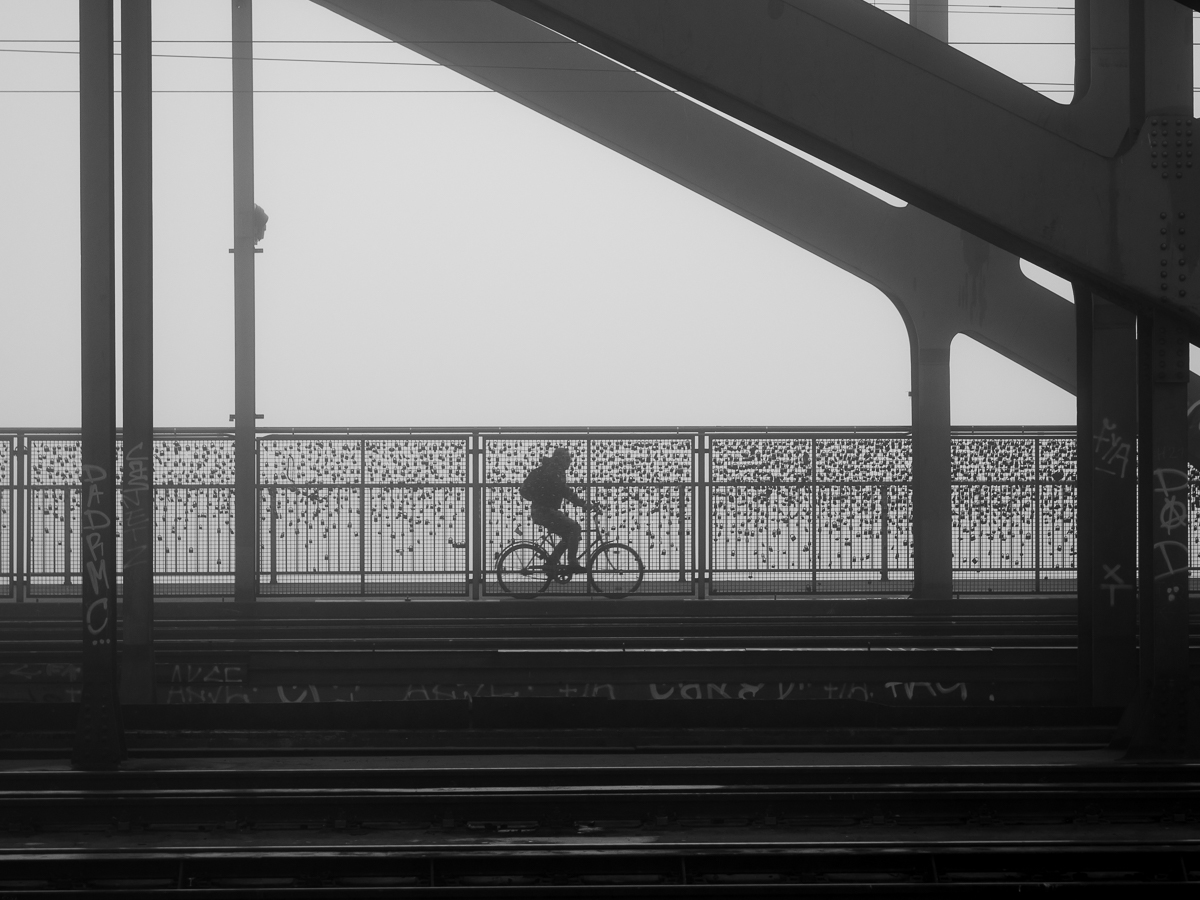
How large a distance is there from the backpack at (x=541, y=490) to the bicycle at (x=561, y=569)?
1.42 feet

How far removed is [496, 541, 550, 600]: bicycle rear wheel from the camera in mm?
14422

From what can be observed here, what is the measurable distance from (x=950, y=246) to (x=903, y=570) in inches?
178

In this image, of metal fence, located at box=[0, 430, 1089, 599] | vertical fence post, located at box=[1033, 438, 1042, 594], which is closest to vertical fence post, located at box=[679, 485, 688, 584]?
metal fence, located at box=[0, 430, 1089, 599]

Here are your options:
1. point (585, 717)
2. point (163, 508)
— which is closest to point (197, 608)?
point (163, 508)

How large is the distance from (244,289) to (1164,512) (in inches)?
428

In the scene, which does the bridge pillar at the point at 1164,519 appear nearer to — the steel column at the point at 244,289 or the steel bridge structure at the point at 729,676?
the steel bridge structure at the point at 729,676

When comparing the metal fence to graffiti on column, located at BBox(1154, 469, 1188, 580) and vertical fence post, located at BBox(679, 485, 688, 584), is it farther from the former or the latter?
graffiti on column, located at BBox(1154, 469, 1188, 580)

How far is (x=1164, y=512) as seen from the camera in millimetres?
7543

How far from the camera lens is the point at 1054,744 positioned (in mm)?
8586

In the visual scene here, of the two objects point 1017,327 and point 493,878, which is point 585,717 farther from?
point 1017,327

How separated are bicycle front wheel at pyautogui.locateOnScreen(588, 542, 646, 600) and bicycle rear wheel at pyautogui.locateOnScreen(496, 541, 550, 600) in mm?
608

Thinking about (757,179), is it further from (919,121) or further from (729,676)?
(919,121)

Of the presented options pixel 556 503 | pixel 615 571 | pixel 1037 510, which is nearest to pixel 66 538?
pixel 556 503

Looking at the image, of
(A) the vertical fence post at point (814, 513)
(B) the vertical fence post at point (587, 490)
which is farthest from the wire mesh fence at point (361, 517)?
(A) the vertical fence post at point (814, 513)
